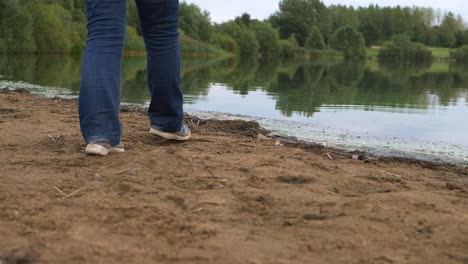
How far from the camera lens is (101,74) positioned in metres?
2.57

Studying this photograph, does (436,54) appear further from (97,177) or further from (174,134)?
(97,177)

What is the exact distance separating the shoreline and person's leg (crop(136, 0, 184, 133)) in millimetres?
214

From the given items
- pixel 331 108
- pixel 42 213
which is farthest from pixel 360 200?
pixel 331 108

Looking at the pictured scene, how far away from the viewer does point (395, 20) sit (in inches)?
3735

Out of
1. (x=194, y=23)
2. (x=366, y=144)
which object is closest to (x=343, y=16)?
(x=194, y=23)

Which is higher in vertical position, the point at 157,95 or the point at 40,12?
the point at 40,12

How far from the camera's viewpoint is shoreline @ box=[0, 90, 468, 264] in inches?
58.3

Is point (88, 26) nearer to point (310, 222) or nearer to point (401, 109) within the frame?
point (310, 222)

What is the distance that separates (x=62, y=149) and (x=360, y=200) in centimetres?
154

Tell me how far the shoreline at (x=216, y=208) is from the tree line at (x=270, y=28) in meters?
29.8

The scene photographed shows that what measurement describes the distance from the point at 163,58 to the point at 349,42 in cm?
7948

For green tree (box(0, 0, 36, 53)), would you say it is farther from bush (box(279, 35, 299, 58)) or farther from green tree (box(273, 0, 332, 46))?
green tree (box(273, 0, 332, 46))

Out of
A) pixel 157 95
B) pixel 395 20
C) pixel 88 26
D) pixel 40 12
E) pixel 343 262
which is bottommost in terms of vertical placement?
pixel 343 262

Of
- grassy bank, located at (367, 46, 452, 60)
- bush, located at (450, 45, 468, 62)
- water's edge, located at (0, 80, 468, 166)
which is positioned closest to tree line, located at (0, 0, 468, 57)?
grassy bank, located at (367, 46, 452, 60)
